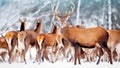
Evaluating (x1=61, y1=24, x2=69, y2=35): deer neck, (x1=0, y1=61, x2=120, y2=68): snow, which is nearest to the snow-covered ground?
(x1=0, y1=61, x2=120, y2=68): snow

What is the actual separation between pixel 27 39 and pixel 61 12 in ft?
1.01

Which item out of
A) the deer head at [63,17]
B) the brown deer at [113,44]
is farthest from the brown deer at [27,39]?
the brown deer at [113,44]

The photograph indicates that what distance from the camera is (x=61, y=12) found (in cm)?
217

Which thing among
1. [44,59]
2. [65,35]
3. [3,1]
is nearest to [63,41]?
[65,35]

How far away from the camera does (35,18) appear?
2.17 metres

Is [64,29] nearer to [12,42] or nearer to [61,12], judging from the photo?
[61,12]

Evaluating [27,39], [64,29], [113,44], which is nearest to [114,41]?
[113,44]

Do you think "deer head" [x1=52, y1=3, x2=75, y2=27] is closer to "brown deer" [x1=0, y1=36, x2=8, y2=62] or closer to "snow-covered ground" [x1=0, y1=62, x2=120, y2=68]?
"snow-covered ground" [x1=0, y1=62, x2=120, y2=68]

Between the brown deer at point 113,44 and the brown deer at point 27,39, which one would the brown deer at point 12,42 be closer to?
the brown deer at point 27,39

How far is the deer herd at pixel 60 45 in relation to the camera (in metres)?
2.13

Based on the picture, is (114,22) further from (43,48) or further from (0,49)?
(0,49)

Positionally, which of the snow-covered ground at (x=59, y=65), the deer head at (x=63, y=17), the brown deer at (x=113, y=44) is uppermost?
the deer head at (x=63, y=17)

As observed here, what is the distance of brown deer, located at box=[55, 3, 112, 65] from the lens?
2133mm

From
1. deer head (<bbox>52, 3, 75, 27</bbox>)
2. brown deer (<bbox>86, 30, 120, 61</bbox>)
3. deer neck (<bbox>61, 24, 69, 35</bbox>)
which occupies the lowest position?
brown deer (<bbox>86, 30, 120, 61</bbox>)
